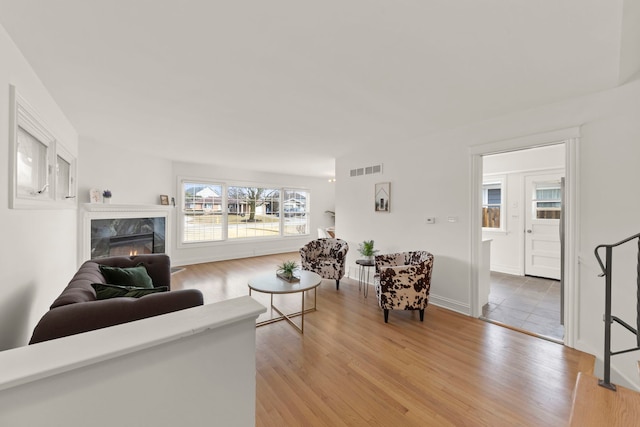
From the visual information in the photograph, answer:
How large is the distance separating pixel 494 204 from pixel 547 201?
2.91 feet

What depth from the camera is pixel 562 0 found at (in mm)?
1363

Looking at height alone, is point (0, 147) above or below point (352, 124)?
below

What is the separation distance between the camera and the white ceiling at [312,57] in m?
1.45

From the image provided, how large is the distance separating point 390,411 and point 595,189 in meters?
2.69

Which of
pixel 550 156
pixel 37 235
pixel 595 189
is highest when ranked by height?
pixel 550 156

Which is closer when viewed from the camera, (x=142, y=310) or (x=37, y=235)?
(x=142, y=310)

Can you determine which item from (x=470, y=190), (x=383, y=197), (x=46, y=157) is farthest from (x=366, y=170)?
(x=46, y=157)

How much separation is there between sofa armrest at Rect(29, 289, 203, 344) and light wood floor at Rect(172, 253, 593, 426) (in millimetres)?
955

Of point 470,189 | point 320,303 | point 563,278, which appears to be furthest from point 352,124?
point 563,278

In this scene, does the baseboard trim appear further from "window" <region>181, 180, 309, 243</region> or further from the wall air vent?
"window" <region>181, 180, 309, 243</region>

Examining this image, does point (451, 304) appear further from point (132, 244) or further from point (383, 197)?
point (132, 244)

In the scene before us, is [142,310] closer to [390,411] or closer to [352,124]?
[390,411]

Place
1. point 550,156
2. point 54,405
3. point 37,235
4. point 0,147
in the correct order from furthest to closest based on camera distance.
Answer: point 550,156
point 37,235
point 0,147
point 54,405

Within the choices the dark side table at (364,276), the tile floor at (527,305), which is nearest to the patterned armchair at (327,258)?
the dark side table at (364,276)
